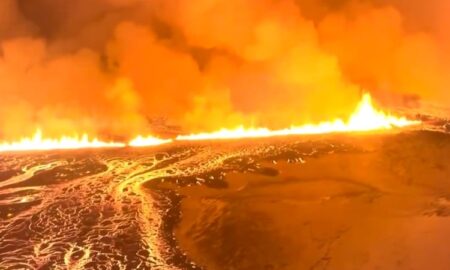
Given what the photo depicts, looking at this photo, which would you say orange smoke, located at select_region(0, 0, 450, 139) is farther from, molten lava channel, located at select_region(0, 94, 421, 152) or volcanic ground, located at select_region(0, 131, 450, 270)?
volcanic ground, located at select_region(0, 131, 450, 270)

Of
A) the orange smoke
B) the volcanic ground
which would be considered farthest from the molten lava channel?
the volcanic ground

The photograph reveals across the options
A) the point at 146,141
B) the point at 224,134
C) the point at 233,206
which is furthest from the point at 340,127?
the point at 233,206

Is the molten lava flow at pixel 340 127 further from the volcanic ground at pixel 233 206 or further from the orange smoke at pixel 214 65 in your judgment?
the volcanic ground at pixel 233 206

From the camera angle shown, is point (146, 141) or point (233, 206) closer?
point (233, 206)

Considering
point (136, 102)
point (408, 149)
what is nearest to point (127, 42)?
point (136, 102)

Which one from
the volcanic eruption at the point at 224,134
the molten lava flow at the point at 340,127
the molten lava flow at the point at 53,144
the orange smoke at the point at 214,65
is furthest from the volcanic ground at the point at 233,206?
the orange smoke at the point at 214,65

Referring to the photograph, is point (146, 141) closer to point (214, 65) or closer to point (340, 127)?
point (214, 65)

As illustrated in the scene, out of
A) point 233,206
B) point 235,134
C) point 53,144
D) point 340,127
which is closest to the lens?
point 233,206
